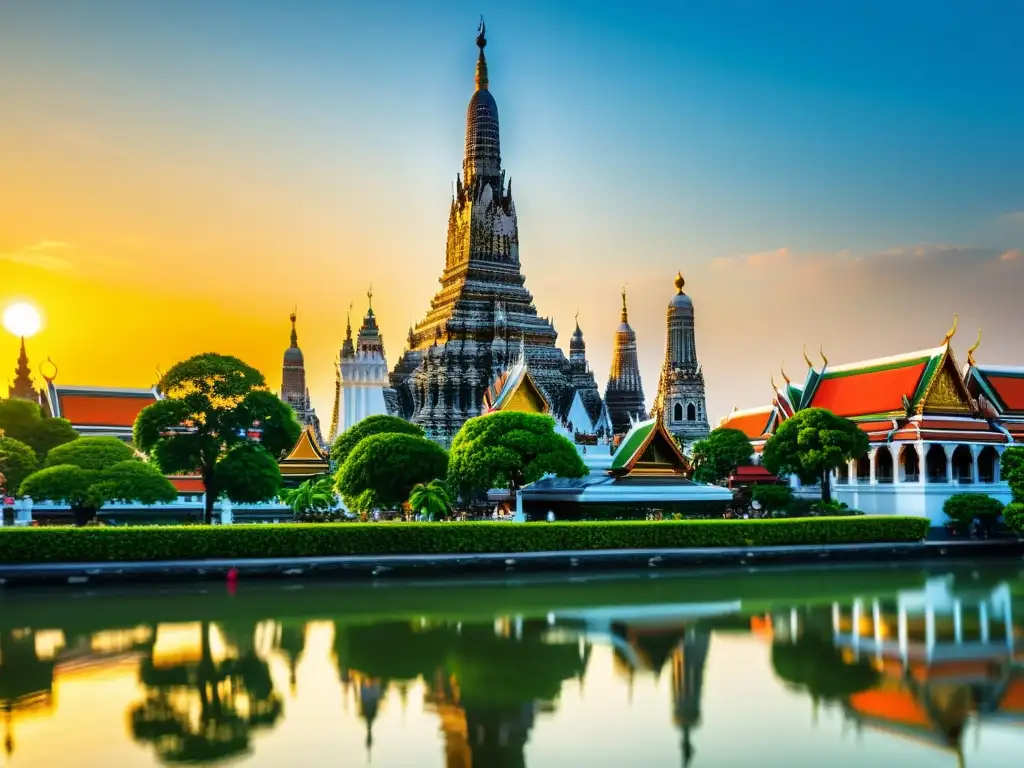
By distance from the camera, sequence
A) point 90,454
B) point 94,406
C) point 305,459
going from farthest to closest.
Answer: point 94,406
point 305,459
point 90,454

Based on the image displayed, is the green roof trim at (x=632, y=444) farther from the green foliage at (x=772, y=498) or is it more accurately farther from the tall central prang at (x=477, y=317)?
the tall central prang at (x=477, y=317)

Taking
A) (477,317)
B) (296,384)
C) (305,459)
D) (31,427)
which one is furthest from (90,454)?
(296,384)

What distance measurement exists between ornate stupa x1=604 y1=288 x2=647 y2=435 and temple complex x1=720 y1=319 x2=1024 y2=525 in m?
19.1

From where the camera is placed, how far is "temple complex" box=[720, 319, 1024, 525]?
29469mm

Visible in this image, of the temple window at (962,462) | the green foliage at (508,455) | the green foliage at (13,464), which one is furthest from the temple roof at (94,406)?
the temple window at (962,462)

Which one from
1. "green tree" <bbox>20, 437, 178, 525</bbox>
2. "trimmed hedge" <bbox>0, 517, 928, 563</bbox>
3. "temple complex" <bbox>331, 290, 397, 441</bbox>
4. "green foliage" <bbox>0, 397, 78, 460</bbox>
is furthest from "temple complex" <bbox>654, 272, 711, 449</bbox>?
"green tree" <bbox>20, 437, 178, 525</bbox>

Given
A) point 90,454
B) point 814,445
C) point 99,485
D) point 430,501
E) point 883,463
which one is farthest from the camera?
point 883,463

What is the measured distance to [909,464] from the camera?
3120 centimetres

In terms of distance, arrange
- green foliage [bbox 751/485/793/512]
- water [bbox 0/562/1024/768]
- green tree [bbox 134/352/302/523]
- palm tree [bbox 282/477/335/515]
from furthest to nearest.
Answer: green foliage [bbox 751/485/793/512]
palm tree [bbox 282/477/335/515]
green tree [bbox 134/352/302/523]
water [bbox 0/562/1024/768]

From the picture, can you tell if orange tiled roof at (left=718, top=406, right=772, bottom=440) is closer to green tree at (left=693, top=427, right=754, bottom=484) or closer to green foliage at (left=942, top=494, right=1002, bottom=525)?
green tree at (left=693, top=427, right=754, bottom=484)

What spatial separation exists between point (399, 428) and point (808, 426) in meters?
11.4

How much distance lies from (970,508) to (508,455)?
1201 cm

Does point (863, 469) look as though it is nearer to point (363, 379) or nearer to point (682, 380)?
point (682, 380)

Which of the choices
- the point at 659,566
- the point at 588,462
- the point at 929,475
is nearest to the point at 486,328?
the point at 588,462
